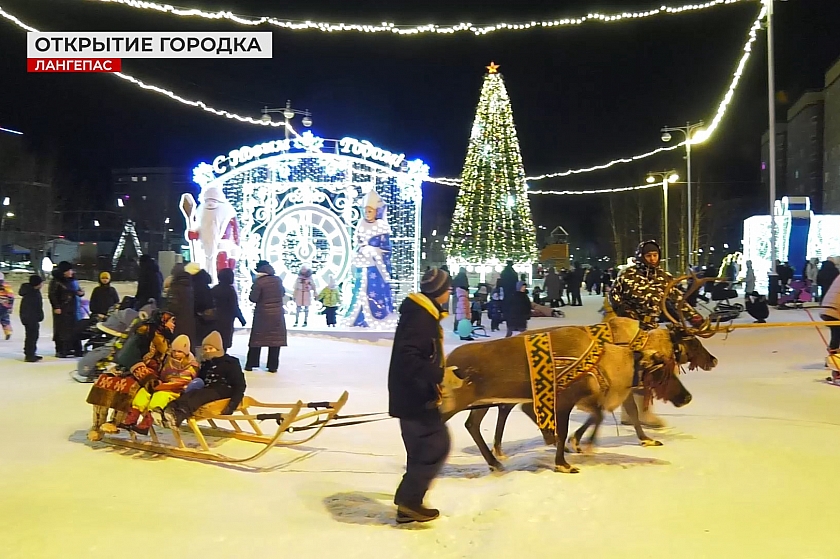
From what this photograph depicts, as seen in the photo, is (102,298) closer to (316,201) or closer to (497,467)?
(316,201)

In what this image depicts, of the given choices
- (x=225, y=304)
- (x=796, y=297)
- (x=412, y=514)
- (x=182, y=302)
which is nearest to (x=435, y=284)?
(x=412, y=514)

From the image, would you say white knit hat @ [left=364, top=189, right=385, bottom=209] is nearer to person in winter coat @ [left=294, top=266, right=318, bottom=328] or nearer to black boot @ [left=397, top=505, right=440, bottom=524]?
person in winter coat @ [left=294, top=266, right=318, bottom=328]

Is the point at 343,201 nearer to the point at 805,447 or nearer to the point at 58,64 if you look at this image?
the point at 58,64

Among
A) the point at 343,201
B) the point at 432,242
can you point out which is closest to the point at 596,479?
the point at 343,201

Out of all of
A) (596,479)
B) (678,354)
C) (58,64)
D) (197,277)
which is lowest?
(596,479)

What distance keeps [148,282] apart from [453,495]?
8311mm

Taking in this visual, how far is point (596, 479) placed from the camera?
567 centimetres

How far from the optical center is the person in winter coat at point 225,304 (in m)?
11.2

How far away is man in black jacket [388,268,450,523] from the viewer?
15.5ft

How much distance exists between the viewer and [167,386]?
6.70 m

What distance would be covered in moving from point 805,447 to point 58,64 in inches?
538

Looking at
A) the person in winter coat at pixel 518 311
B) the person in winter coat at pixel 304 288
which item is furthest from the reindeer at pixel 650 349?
the person in winter coat at pixel 304 288

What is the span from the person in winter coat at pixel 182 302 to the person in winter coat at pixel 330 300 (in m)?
6.99

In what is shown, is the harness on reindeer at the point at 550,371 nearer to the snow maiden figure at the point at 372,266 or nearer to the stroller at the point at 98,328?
the stroller at the point at 98,328
